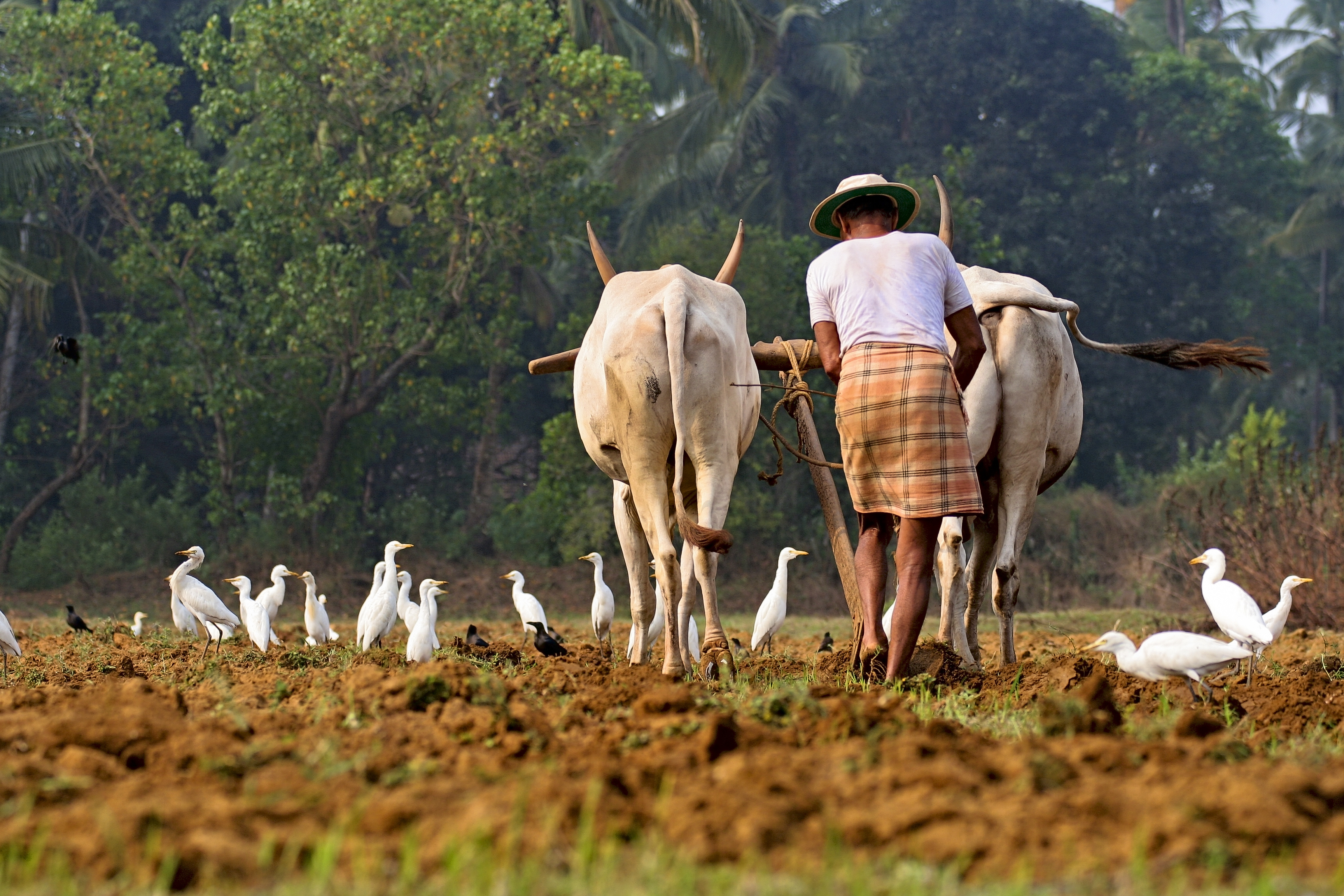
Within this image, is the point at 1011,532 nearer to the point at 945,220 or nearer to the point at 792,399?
the point at 792,399

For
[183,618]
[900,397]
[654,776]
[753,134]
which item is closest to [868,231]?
[900,397]

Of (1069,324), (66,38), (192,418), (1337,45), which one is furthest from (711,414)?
(1337,45)

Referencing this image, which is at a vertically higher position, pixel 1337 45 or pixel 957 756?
pixel 1337 45

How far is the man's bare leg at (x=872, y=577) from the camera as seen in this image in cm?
574

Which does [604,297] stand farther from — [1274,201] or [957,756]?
[1274,201]

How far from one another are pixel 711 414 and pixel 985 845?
13.0 feet

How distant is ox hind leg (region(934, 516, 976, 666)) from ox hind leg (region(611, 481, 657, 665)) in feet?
5.27

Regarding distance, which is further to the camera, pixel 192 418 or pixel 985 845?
pixel 192 418

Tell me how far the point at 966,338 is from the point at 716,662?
192cm

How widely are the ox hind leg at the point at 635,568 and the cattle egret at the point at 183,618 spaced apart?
4.92 meters

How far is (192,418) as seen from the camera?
73.6 feet

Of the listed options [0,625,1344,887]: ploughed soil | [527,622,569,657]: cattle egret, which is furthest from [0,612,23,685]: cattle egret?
[0,625,1344,887]: ploughed soil

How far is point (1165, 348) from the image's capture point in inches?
259

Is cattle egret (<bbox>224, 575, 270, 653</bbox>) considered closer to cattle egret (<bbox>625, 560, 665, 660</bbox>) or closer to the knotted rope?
cattle egret (<bbox>625, 560, 665, 660</bbox>)
